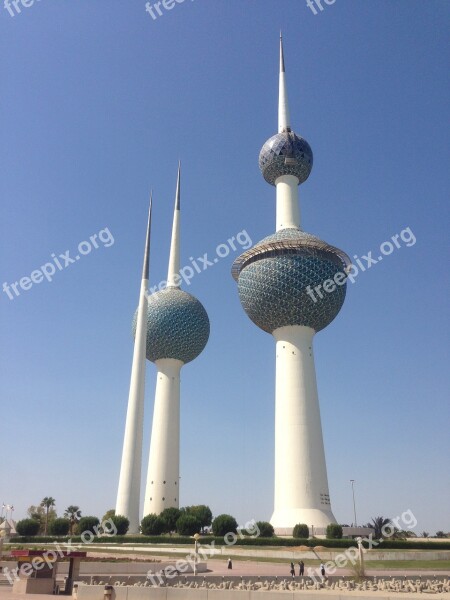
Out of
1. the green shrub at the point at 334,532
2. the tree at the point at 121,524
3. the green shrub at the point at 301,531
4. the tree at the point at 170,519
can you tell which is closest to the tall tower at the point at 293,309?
the green shrub at the point at 301,531

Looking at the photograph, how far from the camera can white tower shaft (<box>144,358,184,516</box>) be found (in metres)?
63.3

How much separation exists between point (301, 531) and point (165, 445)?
23.4m

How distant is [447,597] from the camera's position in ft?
51.1

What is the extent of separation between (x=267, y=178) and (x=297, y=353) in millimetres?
24006

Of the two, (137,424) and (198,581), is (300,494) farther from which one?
(198,581)

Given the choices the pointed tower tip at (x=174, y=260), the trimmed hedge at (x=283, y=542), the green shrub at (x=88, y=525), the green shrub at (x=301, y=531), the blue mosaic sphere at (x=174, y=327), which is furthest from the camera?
the pointed tower tip at (x=174, y=260)

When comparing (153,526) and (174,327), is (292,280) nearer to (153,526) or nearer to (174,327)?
(174,327)

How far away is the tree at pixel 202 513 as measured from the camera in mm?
52750

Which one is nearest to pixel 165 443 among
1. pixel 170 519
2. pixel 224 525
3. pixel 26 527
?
pixel 170 519

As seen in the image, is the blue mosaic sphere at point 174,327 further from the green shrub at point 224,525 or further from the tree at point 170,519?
the green shrub at point 224,525

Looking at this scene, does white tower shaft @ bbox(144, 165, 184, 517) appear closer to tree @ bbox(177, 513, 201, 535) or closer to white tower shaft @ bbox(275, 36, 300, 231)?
tree @ bbox(177, 513, 201, 535)

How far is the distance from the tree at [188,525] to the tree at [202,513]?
2.78m

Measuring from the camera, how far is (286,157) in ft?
216

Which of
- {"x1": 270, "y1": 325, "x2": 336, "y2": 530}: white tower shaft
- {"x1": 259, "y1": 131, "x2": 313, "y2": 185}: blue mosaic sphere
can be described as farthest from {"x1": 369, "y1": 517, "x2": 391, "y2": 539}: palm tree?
{"x1": 259, "y1": 131, "x2": 313, "y2": 185}: blue mosaic sphere
